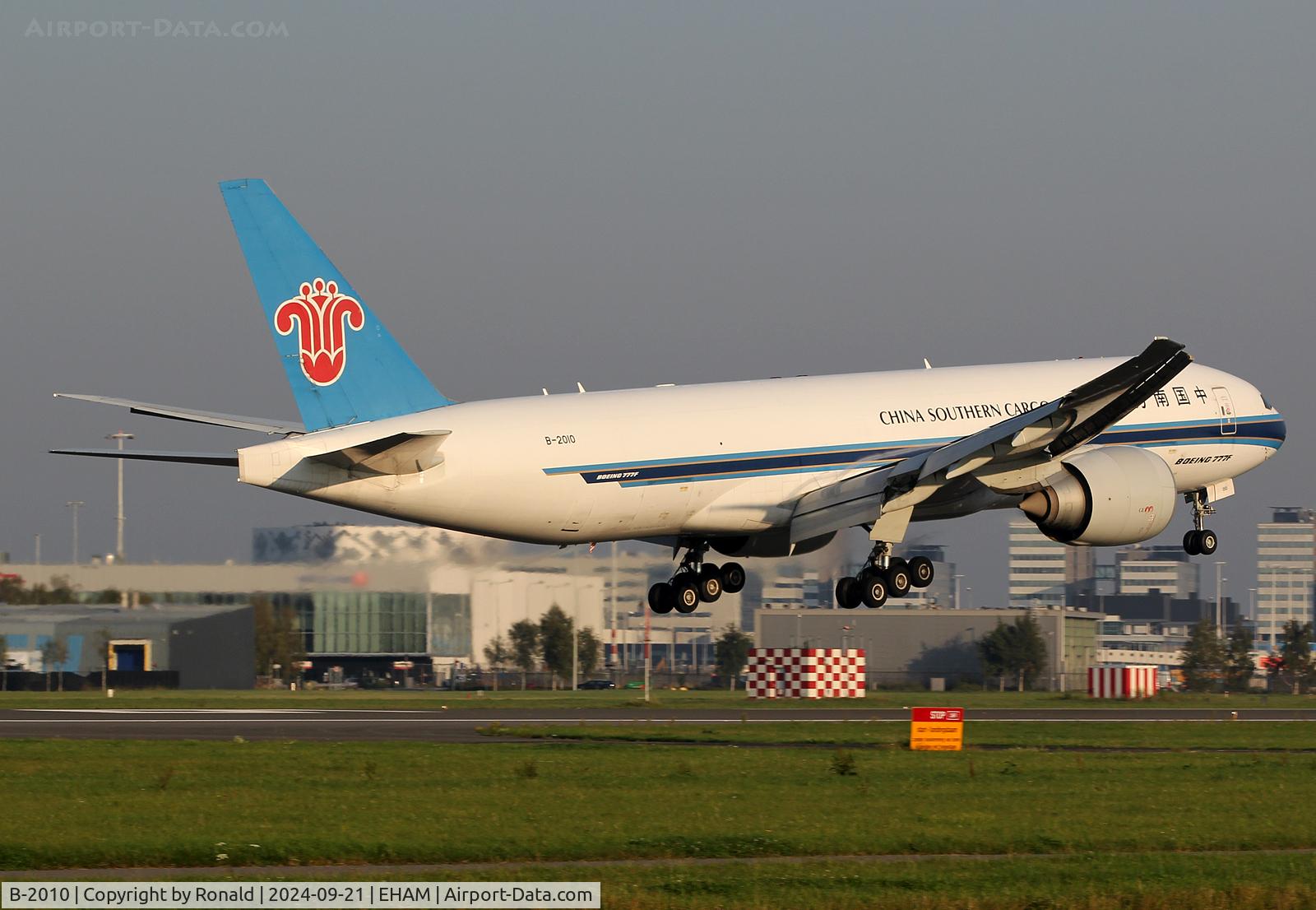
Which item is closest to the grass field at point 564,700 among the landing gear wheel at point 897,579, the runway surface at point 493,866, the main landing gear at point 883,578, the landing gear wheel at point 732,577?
the landing gear wheel at point 732,577

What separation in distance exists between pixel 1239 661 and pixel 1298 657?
559cm

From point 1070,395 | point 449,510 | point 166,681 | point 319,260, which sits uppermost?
point 319,260

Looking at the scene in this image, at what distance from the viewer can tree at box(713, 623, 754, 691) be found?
103 meters

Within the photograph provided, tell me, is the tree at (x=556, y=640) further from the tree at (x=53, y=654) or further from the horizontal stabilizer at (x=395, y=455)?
the horizontal stabilizer at (x=395, y=455)

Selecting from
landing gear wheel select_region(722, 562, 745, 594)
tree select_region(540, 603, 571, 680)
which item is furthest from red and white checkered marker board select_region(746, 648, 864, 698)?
landing gear wheel select_region(722, 562, 745, 594)

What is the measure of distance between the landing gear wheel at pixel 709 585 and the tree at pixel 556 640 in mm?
32963

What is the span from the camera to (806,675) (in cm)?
7162

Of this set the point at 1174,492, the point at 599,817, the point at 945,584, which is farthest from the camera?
the point at 945,584

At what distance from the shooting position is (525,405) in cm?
3819

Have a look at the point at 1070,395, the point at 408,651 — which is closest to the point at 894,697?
the point at 408,651

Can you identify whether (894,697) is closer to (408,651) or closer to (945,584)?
(408,651)

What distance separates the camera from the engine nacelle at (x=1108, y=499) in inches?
1612

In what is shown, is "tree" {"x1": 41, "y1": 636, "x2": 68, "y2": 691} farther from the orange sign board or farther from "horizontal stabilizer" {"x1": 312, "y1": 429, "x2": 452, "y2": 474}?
the orange sign board

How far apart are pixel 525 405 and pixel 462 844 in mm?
16136
